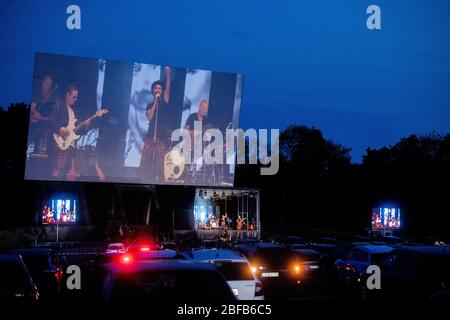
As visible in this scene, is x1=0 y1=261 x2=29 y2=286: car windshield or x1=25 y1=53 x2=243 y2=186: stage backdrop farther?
x1=25 y1=53 x2=243 y2=186: stage backdrop

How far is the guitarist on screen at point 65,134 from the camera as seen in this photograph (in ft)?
132

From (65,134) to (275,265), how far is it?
1026 inches

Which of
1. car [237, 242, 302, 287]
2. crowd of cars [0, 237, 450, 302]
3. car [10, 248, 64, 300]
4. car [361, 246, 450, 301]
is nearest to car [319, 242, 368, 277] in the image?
crowd of cars [0, 237, 450, 302]

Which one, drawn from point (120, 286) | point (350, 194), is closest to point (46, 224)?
point (350, 194)

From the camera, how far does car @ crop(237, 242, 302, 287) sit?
1706cm

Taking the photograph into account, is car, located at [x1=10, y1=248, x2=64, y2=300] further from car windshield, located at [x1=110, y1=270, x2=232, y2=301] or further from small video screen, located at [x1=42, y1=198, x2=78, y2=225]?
small video screen, located at [x1=42, y1=198, x2=78, y2=225]

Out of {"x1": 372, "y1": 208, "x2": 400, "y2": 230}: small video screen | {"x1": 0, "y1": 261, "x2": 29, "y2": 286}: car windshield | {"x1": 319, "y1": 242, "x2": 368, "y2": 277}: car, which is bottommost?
{"x1": 319, "y1": 242, "x2": 368, "y2": 277}: car

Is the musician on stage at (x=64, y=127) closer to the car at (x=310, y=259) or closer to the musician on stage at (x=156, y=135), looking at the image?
the musician on stage at (x=156, y=135)

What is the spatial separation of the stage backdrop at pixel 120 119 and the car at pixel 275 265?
25.5m

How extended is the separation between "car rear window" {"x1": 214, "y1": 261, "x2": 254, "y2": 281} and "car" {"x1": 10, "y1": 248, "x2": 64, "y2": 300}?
14.6 ft

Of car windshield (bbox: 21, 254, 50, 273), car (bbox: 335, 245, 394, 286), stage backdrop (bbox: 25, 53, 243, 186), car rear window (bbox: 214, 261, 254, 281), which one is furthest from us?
stage backdrop (bbox: 25, 53, 243, 186)

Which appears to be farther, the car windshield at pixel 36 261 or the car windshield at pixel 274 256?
the car windshield at pixel 274 256

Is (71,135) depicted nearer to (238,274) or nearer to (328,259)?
(328,259)

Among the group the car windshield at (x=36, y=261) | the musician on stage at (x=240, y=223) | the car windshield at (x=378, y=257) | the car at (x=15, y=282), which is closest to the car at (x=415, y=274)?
the car windshield at (x=378, y=257)
